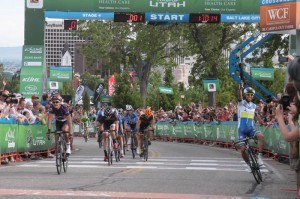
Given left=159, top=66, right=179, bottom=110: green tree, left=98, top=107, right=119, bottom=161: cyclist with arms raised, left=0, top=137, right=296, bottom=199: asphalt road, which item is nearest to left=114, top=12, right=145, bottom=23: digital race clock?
left=98, top=107, right=119, bottom=161: cyclist with arms raised

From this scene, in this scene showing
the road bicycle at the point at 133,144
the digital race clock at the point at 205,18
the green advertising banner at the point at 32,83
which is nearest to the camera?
the road bicycle at the point at 133,144

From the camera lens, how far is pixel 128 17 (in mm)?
35281

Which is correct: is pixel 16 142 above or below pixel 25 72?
below

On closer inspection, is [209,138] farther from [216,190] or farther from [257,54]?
[216,190]

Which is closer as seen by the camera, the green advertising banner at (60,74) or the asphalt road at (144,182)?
the asphalt road at (144,182)

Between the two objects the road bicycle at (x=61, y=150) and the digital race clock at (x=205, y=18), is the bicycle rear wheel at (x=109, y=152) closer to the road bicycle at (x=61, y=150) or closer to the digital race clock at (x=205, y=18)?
the road bicycle at (x=61, y=150)

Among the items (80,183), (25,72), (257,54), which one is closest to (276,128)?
(80,183)

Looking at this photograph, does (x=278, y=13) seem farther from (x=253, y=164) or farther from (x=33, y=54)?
(x=253, y=164)

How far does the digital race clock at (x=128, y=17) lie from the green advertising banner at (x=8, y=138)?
13.5m

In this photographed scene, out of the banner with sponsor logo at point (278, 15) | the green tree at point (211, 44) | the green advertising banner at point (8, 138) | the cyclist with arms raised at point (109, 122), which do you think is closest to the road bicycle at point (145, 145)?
the cyclist with arms raised at point (109, 122)

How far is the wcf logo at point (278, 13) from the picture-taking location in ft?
90.8

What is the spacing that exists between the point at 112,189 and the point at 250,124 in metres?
4.16

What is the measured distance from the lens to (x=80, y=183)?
14.3 meters

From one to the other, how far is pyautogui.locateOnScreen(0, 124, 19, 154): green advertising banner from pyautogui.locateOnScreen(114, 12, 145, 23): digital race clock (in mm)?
13485
